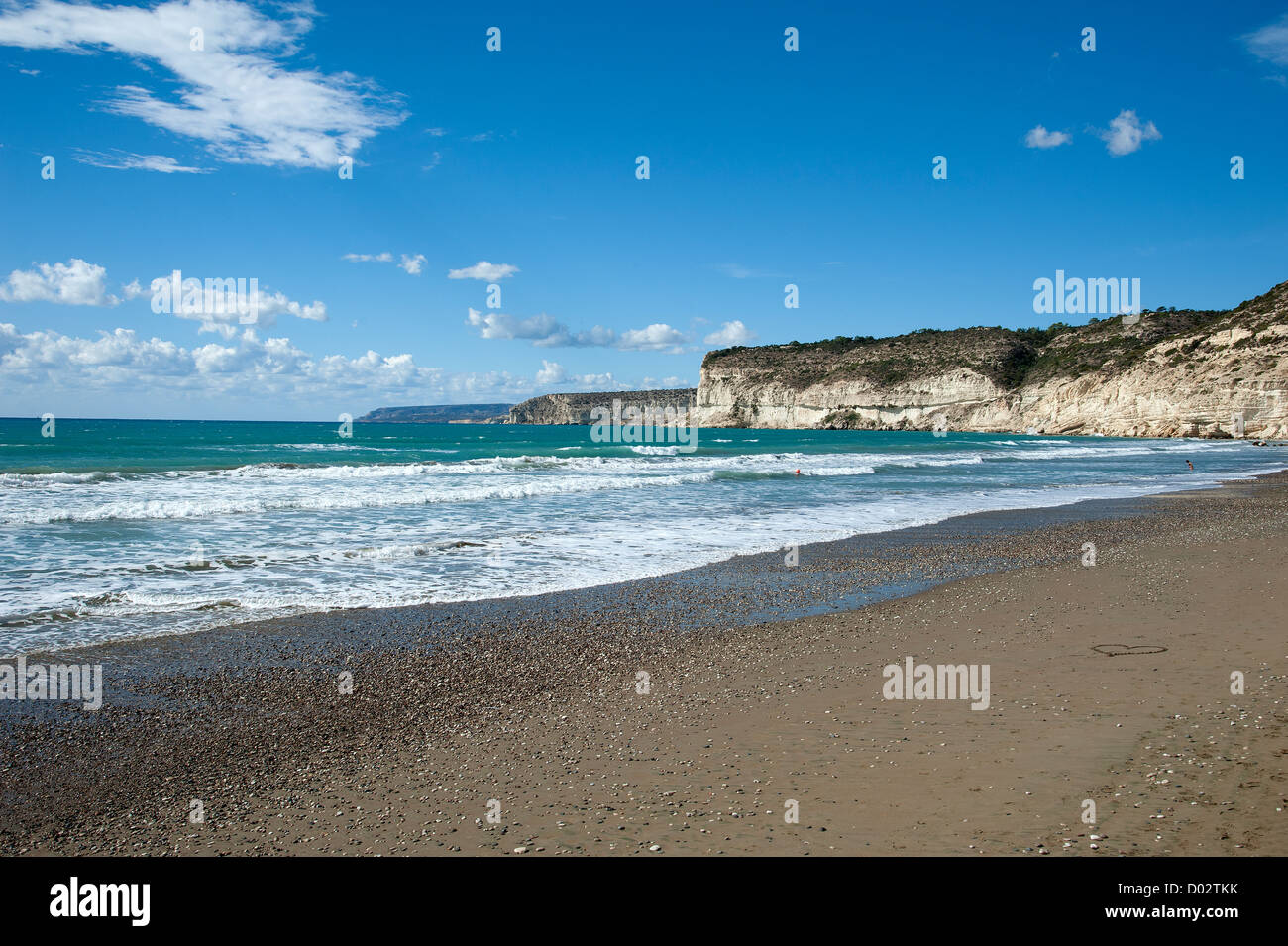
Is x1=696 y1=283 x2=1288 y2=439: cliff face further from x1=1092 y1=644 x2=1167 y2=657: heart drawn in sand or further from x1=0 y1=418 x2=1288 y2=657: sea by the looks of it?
x1=1092 y1=644 x2=1167 y2=657: heart drawn in sand

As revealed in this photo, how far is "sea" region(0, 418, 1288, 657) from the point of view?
933cm

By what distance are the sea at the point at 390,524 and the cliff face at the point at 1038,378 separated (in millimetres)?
43354

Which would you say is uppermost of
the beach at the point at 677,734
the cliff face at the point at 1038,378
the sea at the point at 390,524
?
the cliff face at the point at 1038,378

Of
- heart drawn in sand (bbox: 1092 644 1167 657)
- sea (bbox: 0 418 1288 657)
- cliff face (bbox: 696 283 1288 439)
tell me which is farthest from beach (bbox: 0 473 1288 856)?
cliff face (bbox: 696 283 1288 439)

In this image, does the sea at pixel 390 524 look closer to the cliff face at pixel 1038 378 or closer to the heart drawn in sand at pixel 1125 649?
the heart drawn in sand at pixel 1125 649

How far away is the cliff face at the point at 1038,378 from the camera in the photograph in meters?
71.4

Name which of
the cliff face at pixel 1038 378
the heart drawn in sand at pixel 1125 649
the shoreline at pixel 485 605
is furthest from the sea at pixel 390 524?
the cliff face at pixel 1038 378

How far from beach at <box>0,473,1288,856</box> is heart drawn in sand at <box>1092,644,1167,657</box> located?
67mm

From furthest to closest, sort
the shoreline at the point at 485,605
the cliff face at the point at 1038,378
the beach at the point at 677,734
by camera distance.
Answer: the cliff face at the point at 1038,378 < the shoreline at the point at 485,605 < the beach at the point at 677,734

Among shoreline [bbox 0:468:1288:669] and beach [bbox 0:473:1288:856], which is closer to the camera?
beach [bbox 0:473:1288:856]
